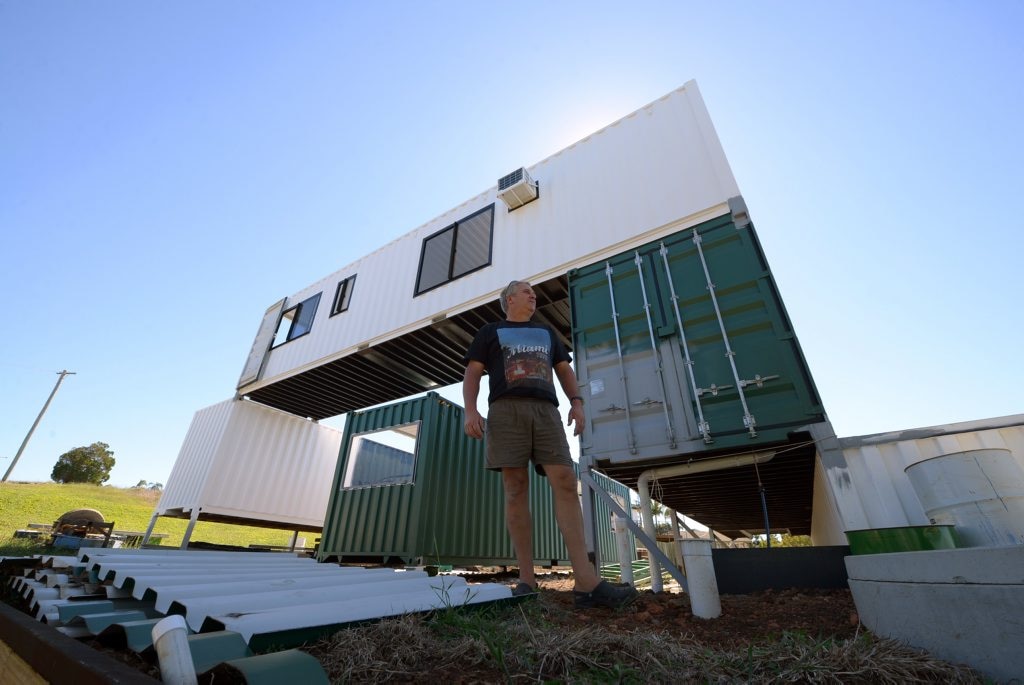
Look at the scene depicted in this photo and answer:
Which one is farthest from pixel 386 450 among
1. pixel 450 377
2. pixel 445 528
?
pixel 450 377

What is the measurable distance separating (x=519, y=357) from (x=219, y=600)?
1.99 m

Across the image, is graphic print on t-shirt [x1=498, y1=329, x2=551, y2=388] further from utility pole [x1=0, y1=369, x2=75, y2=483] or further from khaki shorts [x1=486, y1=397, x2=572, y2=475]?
utility pole [x1=0, y1=369, x2=75, y2=483]

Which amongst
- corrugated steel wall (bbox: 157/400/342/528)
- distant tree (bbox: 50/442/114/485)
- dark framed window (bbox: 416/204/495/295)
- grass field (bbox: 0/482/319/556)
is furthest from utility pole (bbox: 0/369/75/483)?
dark framed window (bbox: 416/204/495/295)

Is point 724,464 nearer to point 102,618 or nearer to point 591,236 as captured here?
point 591,236

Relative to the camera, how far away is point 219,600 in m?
1.70

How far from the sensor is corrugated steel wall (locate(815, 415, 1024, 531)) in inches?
123

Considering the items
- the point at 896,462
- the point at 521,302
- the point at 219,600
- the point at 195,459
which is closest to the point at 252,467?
the point at 195,459

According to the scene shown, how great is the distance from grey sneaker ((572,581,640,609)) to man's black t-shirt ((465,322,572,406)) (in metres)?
1.16

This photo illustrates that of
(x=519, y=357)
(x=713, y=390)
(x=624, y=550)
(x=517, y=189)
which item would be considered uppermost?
(x=517, y=189)

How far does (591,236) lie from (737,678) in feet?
17.9

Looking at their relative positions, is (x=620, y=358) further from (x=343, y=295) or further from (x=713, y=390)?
(x=343, y=295)

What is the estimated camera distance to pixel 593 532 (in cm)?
404

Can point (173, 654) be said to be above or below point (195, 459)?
below

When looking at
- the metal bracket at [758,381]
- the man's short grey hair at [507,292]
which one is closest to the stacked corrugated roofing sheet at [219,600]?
the man's short grey hair at [507,292]
